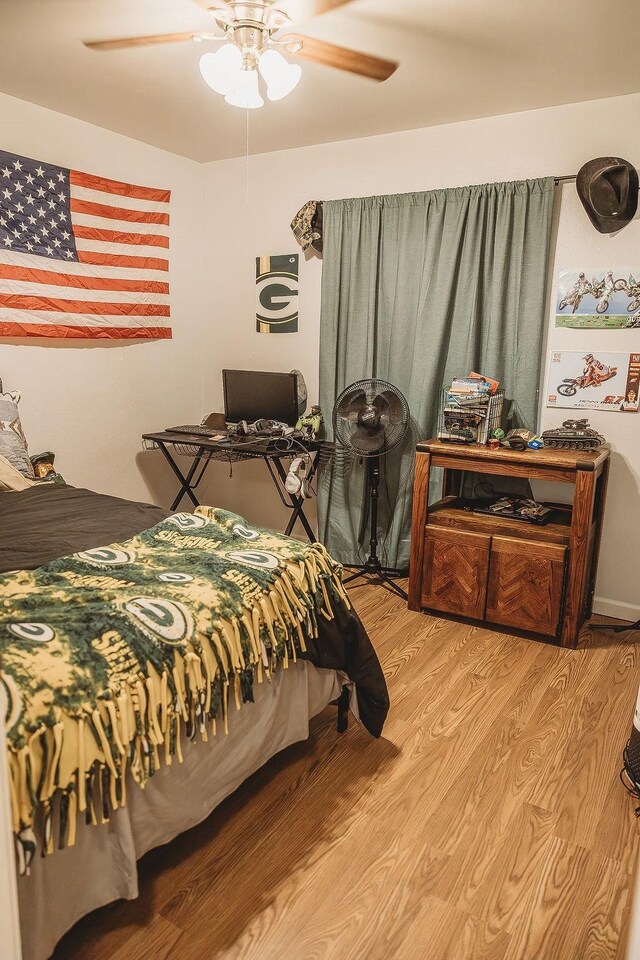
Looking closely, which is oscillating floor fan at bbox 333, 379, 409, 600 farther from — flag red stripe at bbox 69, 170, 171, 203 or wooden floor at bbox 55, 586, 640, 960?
flag red stripe at bbox 69, 170, 171, 203

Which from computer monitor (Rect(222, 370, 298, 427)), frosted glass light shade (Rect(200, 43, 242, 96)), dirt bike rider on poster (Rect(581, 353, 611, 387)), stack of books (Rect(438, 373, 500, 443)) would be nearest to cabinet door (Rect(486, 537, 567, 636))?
stack of books (Rect(438, 373, 500, 443))

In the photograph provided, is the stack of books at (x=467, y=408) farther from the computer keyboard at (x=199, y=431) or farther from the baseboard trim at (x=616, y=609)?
the computer keyboard at (x=199, y=431)

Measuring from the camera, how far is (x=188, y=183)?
13.9ft

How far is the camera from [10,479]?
2.73m

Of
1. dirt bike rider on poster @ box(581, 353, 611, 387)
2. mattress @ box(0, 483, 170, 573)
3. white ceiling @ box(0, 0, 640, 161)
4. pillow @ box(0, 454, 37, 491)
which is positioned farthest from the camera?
dirt bike rider on poster @ box(581, 353, 611, 387)

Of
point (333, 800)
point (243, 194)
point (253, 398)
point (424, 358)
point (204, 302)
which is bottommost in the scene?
point (333, 800)

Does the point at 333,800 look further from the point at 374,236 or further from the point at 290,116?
the point at 290,116

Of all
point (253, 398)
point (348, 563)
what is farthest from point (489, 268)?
point (348, 563)

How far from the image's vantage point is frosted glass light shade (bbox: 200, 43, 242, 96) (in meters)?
2.00

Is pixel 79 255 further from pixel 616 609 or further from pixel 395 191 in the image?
pixel 616 609

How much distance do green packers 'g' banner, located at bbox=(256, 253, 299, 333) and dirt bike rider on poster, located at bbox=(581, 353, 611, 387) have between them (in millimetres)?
1739

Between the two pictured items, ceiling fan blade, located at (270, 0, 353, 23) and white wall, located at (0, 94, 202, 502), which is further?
white wall, located at (0, 94, 202, 502)

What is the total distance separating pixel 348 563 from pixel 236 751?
2215 mm

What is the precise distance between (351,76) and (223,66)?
98 centimetres
